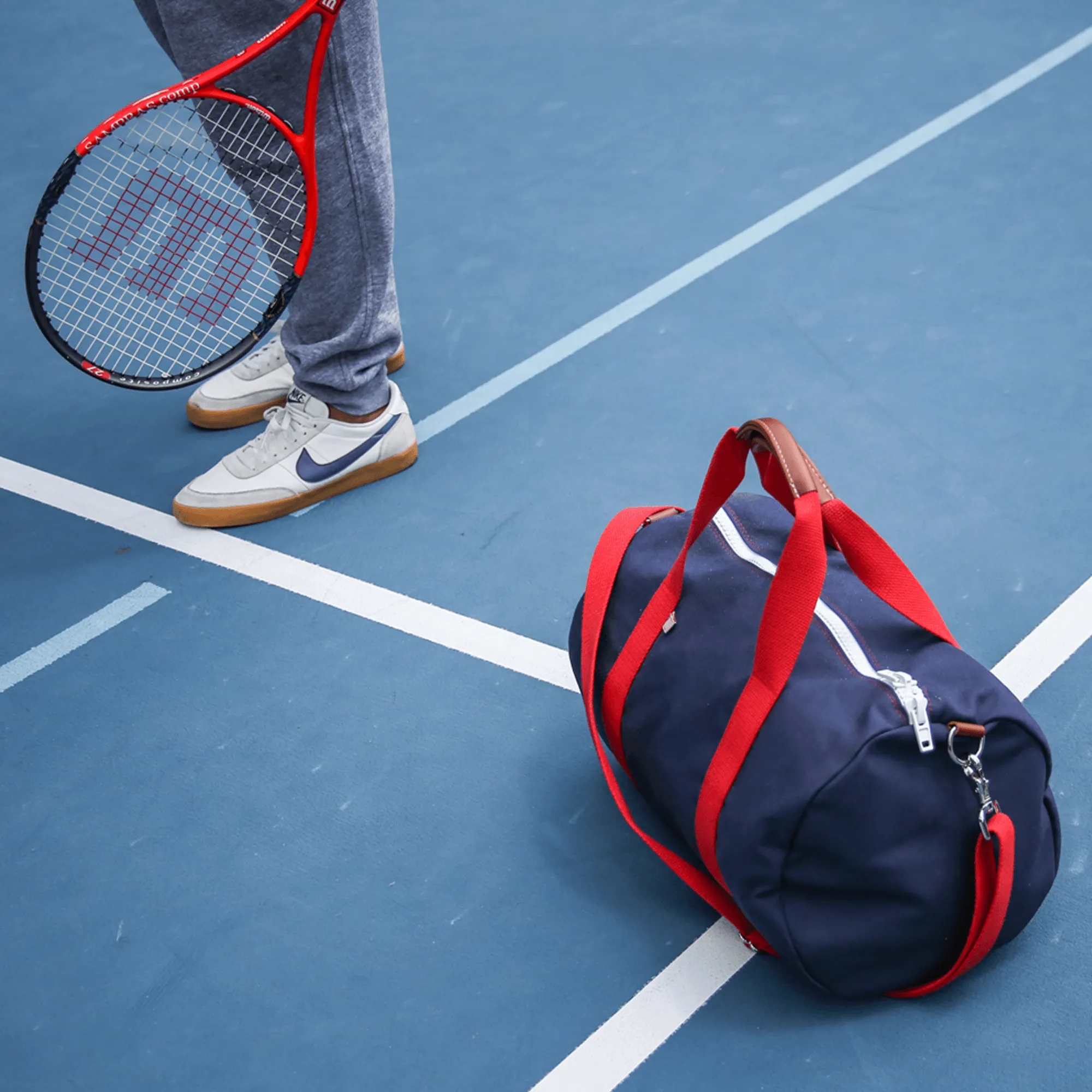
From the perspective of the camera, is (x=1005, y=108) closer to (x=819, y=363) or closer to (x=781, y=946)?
(x=819, y=363)

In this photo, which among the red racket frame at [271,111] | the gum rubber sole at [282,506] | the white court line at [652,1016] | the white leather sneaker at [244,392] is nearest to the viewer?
the white court line at [652,1016]

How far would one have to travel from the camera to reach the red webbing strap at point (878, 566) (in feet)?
4.67

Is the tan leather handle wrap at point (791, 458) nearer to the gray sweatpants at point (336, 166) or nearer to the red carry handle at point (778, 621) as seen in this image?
the red carry handle at point (778, 621)

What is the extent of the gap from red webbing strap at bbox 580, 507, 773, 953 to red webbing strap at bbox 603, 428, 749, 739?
0.14 ft

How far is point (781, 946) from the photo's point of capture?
138cm

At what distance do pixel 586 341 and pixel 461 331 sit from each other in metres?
0.32

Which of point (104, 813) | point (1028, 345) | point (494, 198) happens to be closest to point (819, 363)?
point (1028, 345)

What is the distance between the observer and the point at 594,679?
1.62m

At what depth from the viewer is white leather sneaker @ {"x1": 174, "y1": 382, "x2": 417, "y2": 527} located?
233cm

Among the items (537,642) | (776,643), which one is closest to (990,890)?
(776,643)

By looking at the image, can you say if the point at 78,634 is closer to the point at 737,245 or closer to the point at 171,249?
the point at 171,249

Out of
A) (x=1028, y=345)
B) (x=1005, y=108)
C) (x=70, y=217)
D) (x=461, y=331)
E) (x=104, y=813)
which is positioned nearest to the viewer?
(x=104, y=813)

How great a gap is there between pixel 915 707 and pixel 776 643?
0.17 meters

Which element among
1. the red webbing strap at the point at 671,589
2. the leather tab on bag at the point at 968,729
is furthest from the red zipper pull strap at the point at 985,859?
the red webbing strap at the point at 671,589
